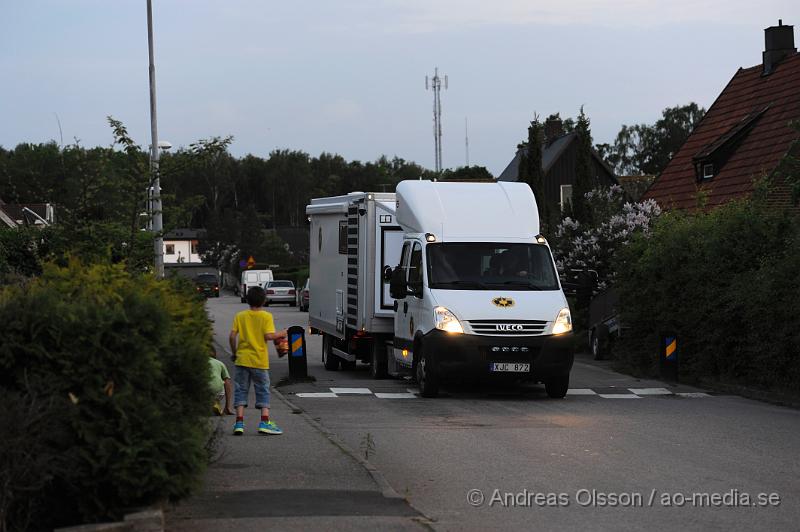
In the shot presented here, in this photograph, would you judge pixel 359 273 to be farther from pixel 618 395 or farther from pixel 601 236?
pixel 601 236

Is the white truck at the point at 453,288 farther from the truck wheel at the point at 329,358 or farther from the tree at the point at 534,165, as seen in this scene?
the tree at the point at 534,165

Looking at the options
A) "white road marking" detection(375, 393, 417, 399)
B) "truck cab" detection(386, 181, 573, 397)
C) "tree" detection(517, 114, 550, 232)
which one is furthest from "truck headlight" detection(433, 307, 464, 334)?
"tree" detection(517, 114, 550, 232)

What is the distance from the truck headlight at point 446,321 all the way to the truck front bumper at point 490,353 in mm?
Result: 92

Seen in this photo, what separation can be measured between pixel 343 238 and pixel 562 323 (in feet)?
20.2

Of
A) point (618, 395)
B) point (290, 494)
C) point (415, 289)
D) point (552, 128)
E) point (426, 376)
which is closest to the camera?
point (290, 494)

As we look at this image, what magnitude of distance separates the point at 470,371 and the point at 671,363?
17.4ft

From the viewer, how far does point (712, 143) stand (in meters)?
37.5

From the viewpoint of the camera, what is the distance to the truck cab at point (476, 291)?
16922 millimetres

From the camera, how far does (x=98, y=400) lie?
713 centimetres

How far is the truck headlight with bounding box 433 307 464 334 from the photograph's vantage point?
1695 centimetres

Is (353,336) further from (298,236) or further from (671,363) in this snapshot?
(298,236)

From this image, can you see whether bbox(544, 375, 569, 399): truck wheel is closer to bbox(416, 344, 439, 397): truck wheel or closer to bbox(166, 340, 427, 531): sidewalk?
bbox(416, 344, 439, 397): truck wheel

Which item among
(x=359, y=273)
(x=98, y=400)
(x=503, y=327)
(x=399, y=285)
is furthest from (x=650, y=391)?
(x=98, y=400)

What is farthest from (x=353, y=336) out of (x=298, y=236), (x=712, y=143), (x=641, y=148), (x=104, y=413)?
(x=298, y=236)
